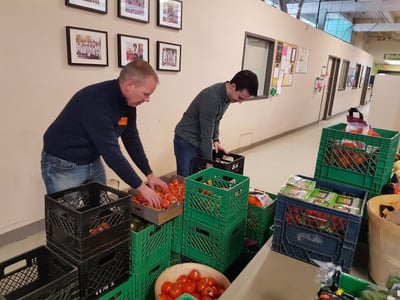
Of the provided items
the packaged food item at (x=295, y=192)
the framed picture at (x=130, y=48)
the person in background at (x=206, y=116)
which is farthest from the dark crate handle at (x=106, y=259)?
the framed picture at (x=130, y=48)

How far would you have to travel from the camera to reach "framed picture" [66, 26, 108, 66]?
2.59m

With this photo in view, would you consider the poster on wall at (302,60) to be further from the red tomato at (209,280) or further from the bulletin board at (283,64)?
the red tomato at (209,280)

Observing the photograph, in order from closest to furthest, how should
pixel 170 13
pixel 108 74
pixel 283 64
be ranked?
1. pixel 108 74
2. pixel 170 13
3. pixel 283 64

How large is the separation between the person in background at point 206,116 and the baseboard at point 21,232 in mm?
1363

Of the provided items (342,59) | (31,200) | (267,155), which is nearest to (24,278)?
(31,200)

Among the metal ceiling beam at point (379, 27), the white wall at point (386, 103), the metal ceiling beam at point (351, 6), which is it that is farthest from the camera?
the metal ceiling beam at point (379, 27)

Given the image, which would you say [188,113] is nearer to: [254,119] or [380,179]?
[380,179]

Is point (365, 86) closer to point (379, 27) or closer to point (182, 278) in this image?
point (379, 27)

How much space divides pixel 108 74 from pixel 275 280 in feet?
8.15

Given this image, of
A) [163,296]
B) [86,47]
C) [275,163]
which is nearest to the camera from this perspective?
[163,296]

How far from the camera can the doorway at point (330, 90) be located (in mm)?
9581

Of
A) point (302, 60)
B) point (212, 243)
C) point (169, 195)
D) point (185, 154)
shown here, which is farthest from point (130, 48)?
point (302, 60)

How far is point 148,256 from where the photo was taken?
1.72 meters

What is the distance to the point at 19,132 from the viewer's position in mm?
2414
